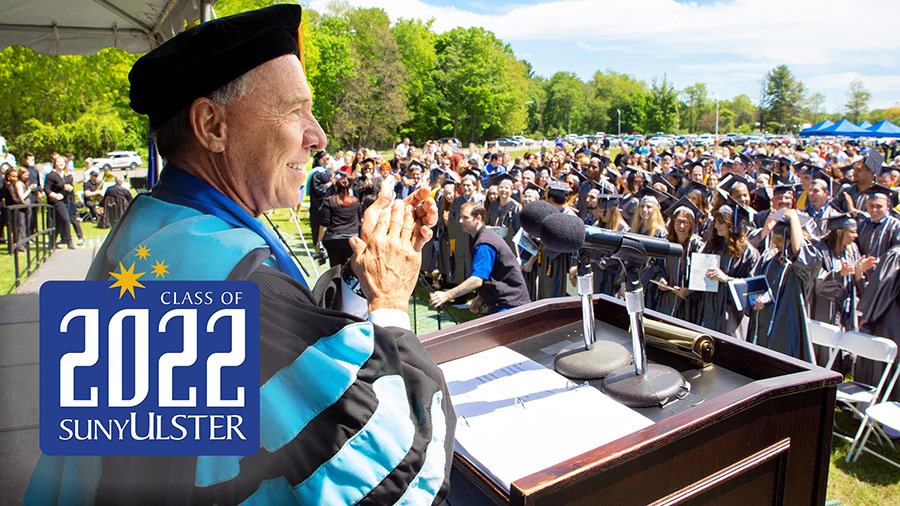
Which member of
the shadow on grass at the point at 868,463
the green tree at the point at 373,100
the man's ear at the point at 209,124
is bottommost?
the shadow on grass at the point at 868,463

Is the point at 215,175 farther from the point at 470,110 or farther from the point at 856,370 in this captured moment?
the point at 470,110

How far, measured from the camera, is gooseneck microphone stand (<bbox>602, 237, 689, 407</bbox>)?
1.77 metres

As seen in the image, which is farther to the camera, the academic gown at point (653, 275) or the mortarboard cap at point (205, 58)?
the academic gown at point (653, 275)

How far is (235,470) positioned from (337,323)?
0.29 meters

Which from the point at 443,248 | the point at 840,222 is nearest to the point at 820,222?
the point at 840,222

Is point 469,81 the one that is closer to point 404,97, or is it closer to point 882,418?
point 404,97

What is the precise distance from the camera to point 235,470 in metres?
1.01

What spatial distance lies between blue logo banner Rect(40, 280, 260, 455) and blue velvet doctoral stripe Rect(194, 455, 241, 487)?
0.02m

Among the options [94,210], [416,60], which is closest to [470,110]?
[416,60]

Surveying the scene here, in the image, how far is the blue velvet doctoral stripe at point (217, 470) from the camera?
1.01 metres

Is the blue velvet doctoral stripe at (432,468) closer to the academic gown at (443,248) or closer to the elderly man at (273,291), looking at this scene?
the elderly man at (273,291)

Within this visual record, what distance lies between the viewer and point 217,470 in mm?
1014

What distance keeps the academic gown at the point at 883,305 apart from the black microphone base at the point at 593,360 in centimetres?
459

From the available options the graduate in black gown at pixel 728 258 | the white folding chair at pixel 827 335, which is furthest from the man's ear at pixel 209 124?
the graduate in black gown at pixel 728 258
